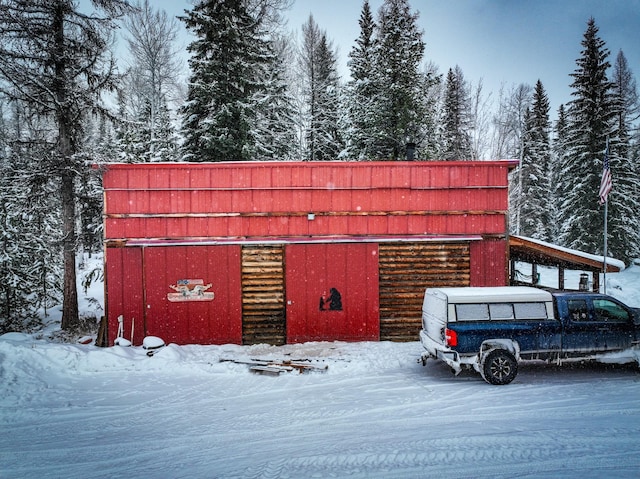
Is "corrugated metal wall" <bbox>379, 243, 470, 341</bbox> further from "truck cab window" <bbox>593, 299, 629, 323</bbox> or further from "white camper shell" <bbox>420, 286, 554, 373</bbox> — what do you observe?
"truck cab window" <bbox>593, 299, 629, 323</bbox>

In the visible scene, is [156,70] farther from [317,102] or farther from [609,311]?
[609,311]

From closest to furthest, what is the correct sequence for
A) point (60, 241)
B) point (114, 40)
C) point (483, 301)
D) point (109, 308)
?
point (483, 301), point (109, 308), point (60, 241), point (114, 40)

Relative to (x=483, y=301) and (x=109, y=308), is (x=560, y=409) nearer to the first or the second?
(x=483, y=301)

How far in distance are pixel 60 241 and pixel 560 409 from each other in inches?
569

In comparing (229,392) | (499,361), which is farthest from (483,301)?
(229,392)

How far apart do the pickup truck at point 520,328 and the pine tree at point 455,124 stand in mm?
21708

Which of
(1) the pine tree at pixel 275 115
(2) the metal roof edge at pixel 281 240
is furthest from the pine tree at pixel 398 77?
(2) the metal roof edge at pixel 281 240

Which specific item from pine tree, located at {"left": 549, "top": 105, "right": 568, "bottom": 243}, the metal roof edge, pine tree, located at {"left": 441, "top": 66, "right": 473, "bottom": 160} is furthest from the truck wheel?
pine tree, located at {"left": 549, "top": 105, "right": 568, "bottom": 243}

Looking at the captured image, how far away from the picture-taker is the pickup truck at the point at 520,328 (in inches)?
317

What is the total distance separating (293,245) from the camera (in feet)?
38.8

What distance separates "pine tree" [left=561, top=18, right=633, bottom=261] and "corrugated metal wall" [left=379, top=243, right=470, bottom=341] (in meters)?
17.9

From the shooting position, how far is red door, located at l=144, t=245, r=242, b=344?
1156 centimetres

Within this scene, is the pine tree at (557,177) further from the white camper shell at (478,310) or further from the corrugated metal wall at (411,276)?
the white camper shell at (478,310)

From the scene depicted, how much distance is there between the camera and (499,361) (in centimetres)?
803
